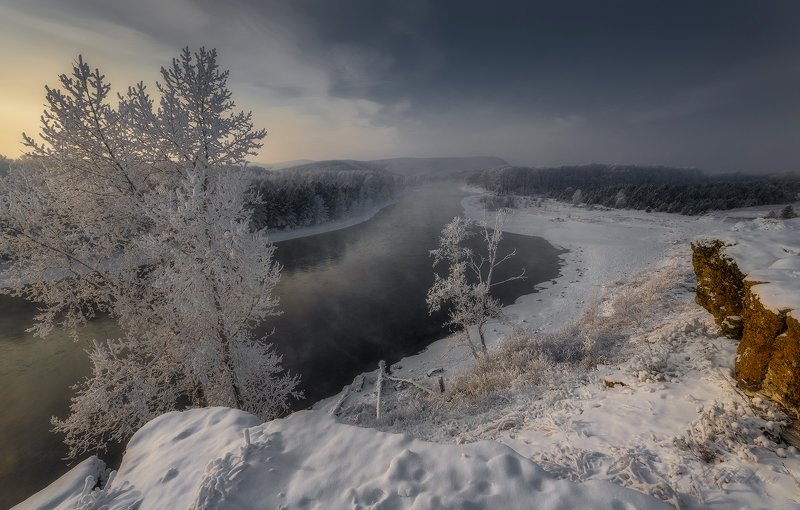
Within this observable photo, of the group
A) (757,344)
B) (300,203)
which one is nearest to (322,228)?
(300,203)

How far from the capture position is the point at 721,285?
7812mm

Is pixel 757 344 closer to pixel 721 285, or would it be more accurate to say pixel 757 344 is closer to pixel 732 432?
pixel 732 432

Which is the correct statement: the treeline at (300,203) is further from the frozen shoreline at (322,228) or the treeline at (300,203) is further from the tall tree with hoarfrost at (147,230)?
the tall tree with hoarfrost at (147,230)

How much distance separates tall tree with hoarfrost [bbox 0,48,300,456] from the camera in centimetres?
830

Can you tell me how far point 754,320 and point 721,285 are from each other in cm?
215

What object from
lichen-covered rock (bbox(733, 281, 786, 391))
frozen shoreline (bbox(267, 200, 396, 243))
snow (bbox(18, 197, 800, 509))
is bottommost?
frozen shoreline (bbox(267, 200, 396, 243))

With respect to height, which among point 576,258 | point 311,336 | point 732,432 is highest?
point 732,432

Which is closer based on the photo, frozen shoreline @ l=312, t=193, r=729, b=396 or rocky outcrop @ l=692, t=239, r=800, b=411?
rocky outcrop @ l=692, t=239, r=800, b=411

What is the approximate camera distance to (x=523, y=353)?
515 inches

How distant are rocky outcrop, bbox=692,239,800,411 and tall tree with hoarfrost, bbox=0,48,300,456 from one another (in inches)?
406

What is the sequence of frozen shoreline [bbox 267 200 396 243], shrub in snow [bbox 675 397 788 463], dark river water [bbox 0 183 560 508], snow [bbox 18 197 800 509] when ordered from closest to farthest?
snow [bbox 18 197 800 509] → shrub in snow [bbox 675 397 788 463] → dark river water [bbox 0 183 560 508] → frozen shoreline [bbox 267 200 396 243]

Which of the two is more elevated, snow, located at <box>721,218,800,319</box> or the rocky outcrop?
snow, located at <box>721,218,800,319</box>

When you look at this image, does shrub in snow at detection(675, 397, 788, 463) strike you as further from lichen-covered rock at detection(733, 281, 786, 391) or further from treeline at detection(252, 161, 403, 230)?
treeline at detection(252, 161, 403, 230)

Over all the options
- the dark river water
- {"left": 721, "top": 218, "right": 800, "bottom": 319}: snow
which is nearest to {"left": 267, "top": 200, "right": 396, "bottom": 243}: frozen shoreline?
the dark river water
